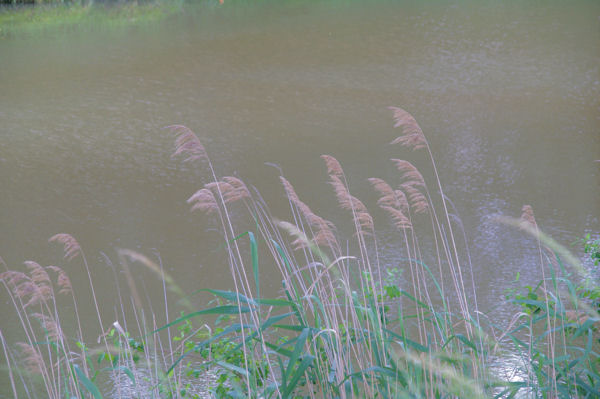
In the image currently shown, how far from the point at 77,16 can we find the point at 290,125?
24.6ft

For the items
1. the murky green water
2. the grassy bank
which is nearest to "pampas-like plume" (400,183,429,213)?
the murky green water

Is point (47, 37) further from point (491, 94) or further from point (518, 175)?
point (518, 175)

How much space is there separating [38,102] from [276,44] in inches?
121

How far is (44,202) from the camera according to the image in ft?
15.0

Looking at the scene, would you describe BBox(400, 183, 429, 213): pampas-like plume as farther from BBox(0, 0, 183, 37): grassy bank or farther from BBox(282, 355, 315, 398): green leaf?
BBox(0, 0, 183, 37): grassy bank

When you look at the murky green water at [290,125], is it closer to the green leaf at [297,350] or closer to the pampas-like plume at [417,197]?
the pampas-like plume at [417,197]

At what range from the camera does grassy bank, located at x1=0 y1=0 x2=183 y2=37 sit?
1072 centimetres

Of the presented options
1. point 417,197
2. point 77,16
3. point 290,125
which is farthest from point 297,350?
point 77,16

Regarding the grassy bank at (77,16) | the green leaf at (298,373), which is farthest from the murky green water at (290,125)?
the green leaf at (298,373)

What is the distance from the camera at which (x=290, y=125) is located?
5707 millimetres

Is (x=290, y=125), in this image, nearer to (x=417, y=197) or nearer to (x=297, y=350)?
(x=417, y=197)

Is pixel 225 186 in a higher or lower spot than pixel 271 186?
higher

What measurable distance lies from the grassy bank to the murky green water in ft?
3.41

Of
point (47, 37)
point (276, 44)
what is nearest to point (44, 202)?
point (276, 44)
